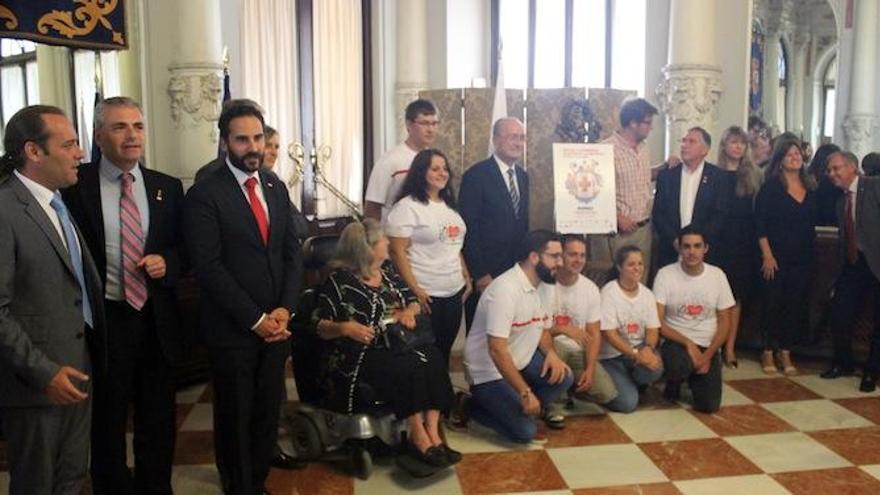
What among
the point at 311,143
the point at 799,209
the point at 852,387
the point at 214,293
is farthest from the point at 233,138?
the point at 311,143

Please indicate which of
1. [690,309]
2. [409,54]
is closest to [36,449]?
[690,309]

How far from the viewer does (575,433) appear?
12.0 feet

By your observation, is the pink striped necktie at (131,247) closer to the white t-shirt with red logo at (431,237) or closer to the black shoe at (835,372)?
the white t-shirt with red logo at (431,237)

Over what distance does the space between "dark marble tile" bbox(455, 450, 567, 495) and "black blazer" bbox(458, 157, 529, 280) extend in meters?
0.92

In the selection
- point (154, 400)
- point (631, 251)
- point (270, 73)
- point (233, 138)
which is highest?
point (270, 73)

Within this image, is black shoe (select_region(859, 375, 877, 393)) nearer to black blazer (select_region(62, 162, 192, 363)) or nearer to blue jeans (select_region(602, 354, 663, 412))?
blue jeans (select_region(602, 354, 663, 412))

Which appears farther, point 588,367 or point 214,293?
point 588,367

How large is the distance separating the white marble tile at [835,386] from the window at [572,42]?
535 centimetres

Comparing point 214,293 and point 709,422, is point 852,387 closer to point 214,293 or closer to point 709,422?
point 709,422

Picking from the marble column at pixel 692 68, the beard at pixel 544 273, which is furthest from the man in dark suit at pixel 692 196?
the marble column at pixel 692 68

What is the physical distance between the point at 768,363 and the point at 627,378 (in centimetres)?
120

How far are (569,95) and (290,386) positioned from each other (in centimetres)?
246

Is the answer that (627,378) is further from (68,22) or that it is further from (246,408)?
(68,22)

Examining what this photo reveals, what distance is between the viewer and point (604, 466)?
3.26 metres
